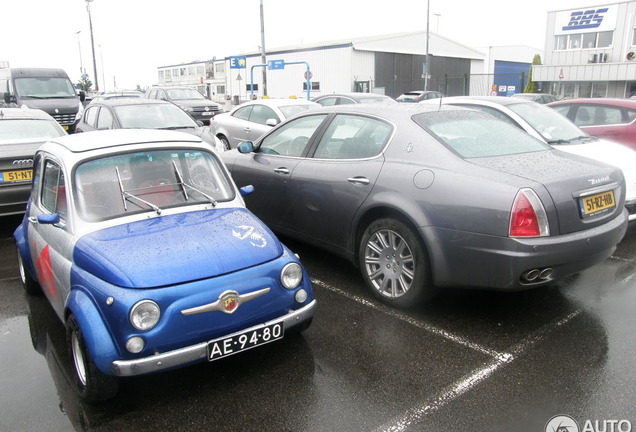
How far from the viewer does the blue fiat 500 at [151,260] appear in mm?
2797

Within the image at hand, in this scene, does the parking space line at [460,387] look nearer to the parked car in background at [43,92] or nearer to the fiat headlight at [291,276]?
the fiat headlight at [291,276]

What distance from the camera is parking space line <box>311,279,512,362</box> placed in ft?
11.7

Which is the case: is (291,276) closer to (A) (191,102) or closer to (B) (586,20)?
(A) (191,102)

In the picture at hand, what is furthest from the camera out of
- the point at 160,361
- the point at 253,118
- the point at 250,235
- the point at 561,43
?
the point at 561,43

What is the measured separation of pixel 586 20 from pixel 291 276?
3614cm

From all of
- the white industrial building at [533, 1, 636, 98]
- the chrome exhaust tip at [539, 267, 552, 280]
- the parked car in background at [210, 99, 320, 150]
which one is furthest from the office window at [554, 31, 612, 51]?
the chrome exhaust tip at [539, 267, 552, 280]

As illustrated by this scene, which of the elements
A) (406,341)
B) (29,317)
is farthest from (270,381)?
(29,317)

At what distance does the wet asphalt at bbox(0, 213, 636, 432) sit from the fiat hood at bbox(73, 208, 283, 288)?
80cm

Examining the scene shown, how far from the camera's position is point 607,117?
7973 mm

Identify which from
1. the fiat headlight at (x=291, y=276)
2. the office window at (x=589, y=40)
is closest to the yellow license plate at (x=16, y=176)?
the fiat headlight at (x=291, y=276)

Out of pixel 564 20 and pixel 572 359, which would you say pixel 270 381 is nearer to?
pixel 572 359

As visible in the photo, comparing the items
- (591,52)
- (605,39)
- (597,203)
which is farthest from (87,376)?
(605,39)

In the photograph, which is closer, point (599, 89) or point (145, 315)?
point (145, 315)

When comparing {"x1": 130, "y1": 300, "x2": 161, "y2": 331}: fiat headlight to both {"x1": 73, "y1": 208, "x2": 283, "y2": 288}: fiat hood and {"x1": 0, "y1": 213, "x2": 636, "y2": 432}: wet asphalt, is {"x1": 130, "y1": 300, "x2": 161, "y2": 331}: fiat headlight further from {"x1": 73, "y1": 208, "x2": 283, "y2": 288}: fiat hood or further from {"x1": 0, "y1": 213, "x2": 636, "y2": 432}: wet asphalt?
{"x1": 0, "y1": 213, "x2": 636, "y2": 432}: wet asphalt
